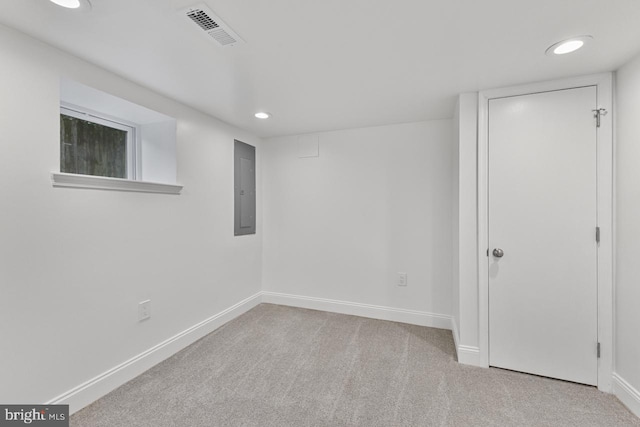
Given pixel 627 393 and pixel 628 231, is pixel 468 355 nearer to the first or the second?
pixel 627 393

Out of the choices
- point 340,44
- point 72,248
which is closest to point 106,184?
point 72,248

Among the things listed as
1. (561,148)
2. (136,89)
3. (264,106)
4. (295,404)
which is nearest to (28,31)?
(136,89)

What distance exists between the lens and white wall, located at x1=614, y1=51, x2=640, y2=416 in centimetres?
167

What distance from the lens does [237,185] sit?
3170mm

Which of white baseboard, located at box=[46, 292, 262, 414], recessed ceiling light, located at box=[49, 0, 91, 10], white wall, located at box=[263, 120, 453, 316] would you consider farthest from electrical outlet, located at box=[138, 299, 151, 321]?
recessed ceiling light, located at box=[49, 0, 91, 10]

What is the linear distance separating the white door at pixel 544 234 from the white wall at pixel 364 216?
0.73 metres

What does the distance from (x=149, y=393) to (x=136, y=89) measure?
2.13m

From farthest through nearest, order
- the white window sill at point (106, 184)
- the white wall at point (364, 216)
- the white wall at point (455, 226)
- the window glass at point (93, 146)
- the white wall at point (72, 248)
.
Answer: the white wall at point (364, 216) → the white wall at point (455, 226) → the window glass at point (93, 146) → the white window sill at point (106, 184) → the white wall at point (72, 248)

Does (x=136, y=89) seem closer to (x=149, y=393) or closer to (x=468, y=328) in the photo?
(x=149, y=393)

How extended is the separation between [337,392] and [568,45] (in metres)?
2.51

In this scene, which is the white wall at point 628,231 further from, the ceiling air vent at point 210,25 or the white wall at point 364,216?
the ceiling air vent at point 210,25

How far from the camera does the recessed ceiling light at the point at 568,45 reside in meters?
1.48

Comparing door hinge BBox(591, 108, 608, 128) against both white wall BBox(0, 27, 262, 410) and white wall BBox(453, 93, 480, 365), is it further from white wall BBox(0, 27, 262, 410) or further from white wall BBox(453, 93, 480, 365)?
white wall BBox(0, 27, 262, 410)

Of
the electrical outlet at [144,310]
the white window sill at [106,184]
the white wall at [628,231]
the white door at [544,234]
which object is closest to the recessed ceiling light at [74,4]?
the white window sill at [106,184]
